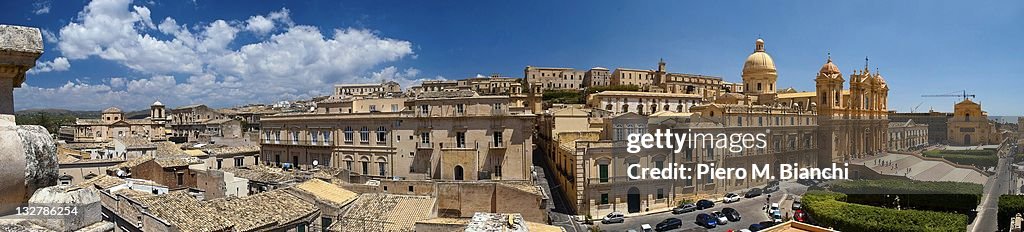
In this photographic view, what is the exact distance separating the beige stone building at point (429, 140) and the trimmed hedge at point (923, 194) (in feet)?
40.7

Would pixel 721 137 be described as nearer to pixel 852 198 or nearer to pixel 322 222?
pixel 852 198

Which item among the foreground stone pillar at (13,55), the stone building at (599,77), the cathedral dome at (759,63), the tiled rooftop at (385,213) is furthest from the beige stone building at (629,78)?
the foreground stone pillar at (13,55)

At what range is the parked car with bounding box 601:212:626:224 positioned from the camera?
59.0ft

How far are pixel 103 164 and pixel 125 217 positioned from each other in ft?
37.8

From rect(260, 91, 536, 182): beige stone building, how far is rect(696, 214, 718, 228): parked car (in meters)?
6.38

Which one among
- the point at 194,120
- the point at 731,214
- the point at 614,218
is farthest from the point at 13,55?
the point at 194,120

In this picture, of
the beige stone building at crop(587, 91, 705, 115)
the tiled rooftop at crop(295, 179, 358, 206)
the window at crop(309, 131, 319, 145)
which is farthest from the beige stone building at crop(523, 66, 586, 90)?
the tiled rooftop at crop(295, 179, 358, 206)

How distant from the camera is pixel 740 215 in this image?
18.9 metres

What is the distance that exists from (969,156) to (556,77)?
39.3 meters

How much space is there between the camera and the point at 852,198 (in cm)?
1942

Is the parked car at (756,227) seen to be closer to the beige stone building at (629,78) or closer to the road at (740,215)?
the road at (740,215)

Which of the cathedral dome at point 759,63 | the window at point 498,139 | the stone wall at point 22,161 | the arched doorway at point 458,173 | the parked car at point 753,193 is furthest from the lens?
the cathedral dome at point 759,63

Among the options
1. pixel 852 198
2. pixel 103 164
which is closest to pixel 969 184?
pixel 852 198

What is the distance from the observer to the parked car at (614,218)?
18.0 meters
